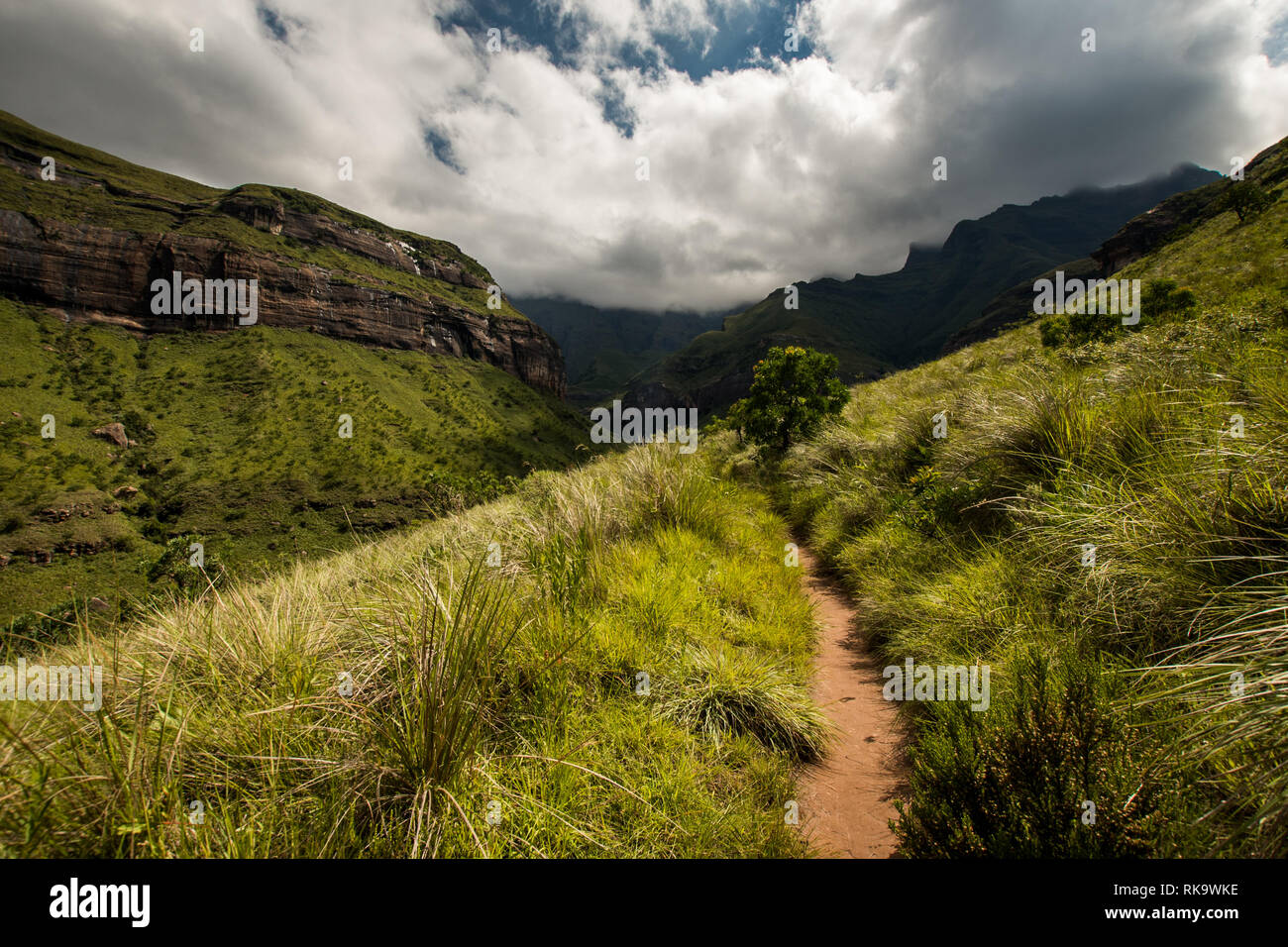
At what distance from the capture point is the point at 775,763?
2.52m

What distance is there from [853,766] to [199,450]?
319 ft

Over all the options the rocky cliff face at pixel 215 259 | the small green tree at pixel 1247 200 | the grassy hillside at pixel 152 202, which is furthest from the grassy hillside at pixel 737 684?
the grassy hillside at pixel 152 202

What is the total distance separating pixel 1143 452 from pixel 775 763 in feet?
12.7

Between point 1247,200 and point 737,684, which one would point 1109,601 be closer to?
point 737,684

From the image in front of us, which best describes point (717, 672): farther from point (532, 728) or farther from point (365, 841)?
point (365, 841)

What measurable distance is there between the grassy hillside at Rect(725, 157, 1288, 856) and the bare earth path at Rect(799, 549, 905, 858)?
0.26 m

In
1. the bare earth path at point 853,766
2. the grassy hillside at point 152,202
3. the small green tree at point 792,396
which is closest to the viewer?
the bare earth path at point 853,766

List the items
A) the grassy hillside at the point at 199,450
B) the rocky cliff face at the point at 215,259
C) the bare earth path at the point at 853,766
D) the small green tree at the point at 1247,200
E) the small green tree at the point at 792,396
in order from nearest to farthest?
the bare earth path at the point at 853,766 < the small green tree at the point at 792,396 < the small green tree at the point at 1247,200 < the grassy hillside at the point at 199,450 < the rocky cliff face at the point at 215,259

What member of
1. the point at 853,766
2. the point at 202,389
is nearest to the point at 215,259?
the point at 202,389

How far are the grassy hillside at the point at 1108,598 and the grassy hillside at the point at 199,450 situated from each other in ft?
156

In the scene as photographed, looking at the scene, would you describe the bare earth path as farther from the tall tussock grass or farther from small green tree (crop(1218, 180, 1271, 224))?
small green tree (crop(1218, 180, 1271, 224))

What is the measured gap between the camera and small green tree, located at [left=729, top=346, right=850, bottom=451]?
11344mm

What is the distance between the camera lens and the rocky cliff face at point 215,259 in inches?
3209

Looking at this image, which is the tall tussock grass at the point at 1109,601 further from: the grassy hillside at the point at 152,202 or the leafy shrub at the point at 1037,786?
the grassy hillside at the point at 152,202
